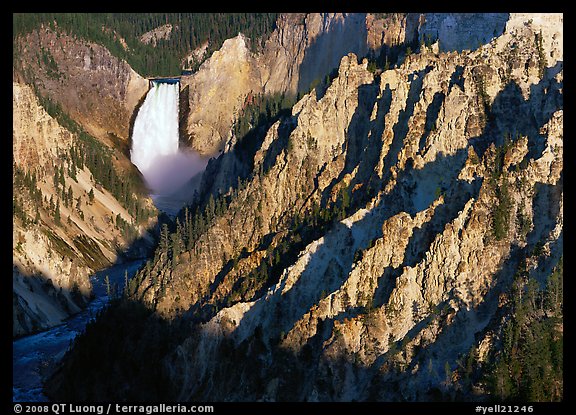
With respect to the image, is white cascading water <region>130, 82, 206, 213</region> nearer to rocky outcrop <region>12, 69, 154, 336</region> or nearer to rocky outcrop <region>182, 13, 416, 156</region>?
rocky outcrop <region>182, 13, 416, 156</region>

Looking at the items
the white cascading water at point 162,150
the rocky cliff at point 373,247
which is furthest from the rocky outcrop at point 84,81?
the rocky cliff at point 373,247

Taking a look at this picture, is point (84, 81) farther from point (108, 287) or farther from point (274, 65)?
point (108, 287)

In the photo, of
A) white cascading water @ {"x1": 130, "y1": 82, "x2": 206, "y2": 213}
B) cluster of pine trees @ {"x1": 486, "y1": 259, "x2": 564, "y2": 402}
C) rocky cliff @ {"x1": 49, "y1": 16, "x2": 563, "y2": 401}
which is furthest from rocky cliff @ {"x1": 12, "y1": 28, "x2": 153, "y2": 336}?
cluster of pine trees @ {"x1": 486, "y1": 259, "x2": 564, "y2": 402}

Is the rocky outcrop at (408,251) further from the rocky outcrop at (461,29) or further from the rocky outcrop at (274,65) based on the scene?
the rocky outcrop at (274,65)

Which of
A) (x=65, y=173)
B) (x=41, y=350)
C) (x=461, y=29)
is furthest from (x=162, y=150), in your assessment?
(x=461, y=29)
